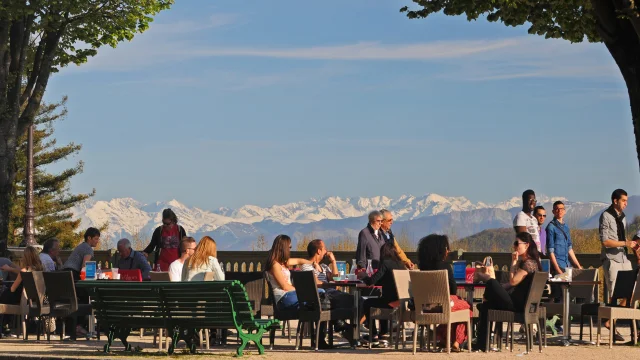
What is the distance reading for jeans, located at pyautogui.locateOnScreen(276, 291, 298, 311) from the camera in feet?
55.3

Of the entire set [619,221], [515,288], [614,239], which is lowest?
[515,288]

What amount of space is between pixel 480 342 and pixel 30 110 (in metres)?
15.2

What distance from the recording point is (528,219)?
19406 millimetres

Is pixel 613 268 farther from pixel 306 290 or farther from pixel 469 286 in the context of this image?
pixel 306 290

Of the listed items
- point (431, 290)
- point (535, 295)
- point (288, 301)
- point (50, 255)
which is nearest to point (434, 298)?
point (431, 290)

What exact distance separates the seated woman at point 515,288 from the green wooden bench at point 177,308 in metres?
2.67

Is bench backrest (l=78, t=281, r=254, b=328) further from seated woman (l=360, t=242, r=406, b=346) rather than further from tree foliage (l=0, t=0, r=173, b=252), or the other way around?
tree foliage (l=0, t=0, r=173, b=252)

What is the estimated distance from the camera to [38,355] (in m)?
15.1

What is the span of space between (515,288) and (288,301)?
2.95 m

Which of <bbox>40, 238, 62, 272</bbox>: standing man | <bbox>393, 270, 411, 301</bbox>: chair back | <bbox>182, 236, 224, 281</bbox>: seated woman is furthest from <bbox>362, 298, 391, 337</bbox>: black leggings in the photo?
<bbox>40, 238, 62, 272</bbox>: standing man

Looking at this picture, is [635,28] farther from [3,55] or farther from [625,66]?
[3,55]

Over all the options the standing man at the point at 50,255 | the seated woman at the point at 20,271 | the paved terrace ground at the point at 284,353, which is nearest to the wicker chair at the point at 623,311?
the paved terrace ground at the point at 284,353

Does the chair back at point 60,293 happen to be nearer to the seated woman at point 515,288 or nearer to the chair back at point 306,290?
the chair back at point 306,290

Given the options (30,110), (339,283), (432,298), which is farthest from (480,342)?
(30,110)
